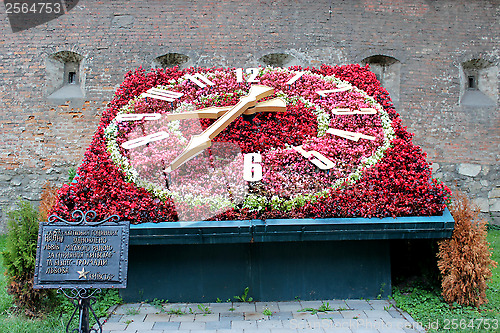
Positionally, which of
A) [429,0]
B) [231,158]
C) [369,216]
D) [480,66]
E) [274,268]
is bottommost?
[274,268]

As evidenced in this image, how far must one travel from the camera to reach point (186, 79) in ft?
17.0

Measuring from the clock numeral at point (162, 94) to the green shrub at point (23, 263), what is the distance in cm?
209

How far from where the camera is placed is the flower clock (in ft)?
11.3

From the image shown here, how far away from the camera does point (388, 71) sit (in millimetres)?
7719

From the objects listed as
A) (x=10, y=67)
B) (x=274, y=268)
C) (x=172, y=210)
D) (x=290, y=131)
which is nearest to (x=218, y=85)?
(x=290, y=131)

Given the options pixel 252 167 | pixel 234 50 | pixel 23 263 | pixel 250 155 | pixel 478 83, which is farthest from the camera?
pixel 478 83

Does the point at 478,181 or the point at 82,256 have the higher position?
the point at 478,181

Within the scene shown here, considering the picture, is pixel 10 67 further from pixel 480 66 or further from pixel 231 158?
pixel 480 66

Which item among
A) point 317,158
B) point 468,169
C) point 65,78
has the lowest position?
point 468,169

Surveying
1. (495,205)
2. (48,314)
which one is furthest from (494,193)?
(48,314)

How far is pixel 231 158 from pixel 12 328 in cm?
249

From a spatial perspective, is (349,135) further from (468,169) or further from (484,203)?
(484,203)

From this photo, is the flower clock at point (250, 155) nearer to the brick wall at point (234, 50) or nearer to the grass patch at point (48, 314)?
the grass patch at point (48, 314)

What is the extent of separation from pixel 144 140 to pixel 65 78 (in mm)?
4778
